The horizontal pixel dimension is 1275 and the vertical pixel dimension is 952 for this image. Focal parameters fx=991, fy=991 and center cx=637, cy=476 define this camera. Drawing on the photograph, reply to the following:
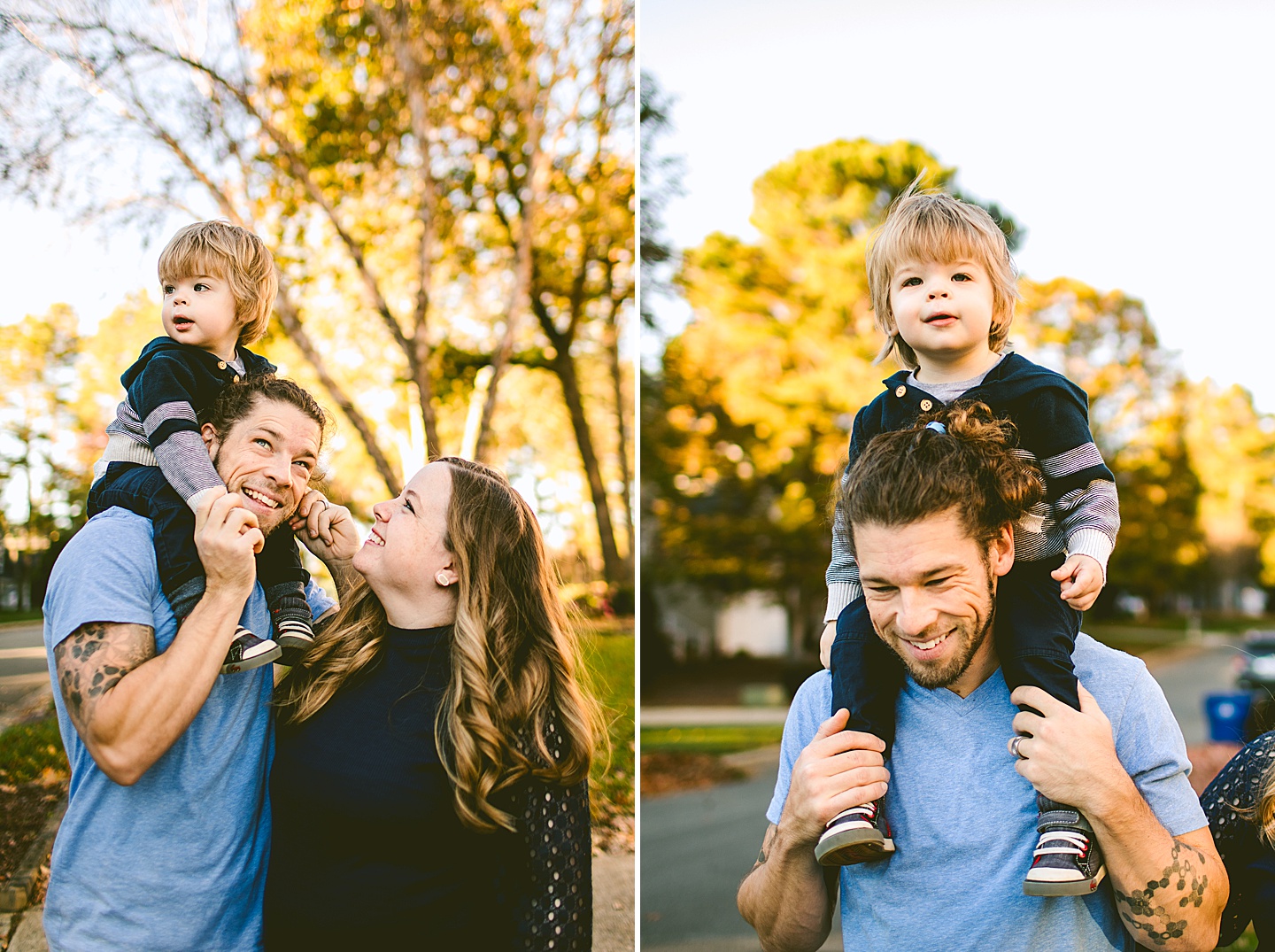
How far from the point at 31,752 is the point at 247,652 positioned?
8.95ft

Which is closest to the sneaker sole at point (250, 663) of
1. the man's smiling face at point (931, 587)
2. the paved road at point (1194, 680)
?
the man's smiling face at point (931, 587)

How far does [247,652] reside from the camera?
6.48 ft

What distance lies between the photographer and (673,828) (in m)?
8.97

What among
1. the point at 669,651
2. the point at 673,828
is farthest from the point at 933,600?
the point at 669,651

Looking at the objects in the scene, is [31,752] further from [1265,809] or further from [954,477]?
[1265,809]

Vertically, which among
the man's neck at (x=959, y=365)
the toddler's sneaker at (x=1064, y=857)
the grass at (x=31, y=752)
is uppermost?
the man's neck at (x=959, y=365)

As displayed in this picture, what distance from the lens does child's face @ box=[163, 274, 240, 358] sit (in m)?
2.14

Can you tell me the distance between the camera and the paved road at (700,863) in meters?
6.17

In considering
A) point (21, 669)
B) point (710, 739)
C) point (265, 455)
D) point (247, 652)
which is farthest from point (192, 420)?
point (710, 739)

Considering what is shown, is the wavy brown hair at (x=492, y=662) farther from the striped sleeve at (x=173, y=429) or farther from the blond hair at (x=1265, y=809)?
the blond hair at (x=1265, y=809)

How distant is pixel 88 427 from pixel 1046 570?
4.82 m

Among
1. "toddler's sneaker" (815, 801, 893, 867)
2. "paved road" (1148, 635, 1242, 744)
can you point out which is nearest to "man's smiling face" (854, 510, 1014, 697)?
"toddler's sneaker" (815, 801, 893, 867)

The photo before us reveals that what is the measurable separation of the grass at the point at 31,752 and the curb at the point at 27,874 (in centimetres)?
24

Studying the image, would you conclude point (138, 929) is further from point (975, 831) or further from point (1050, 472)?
point (1050, 472)
